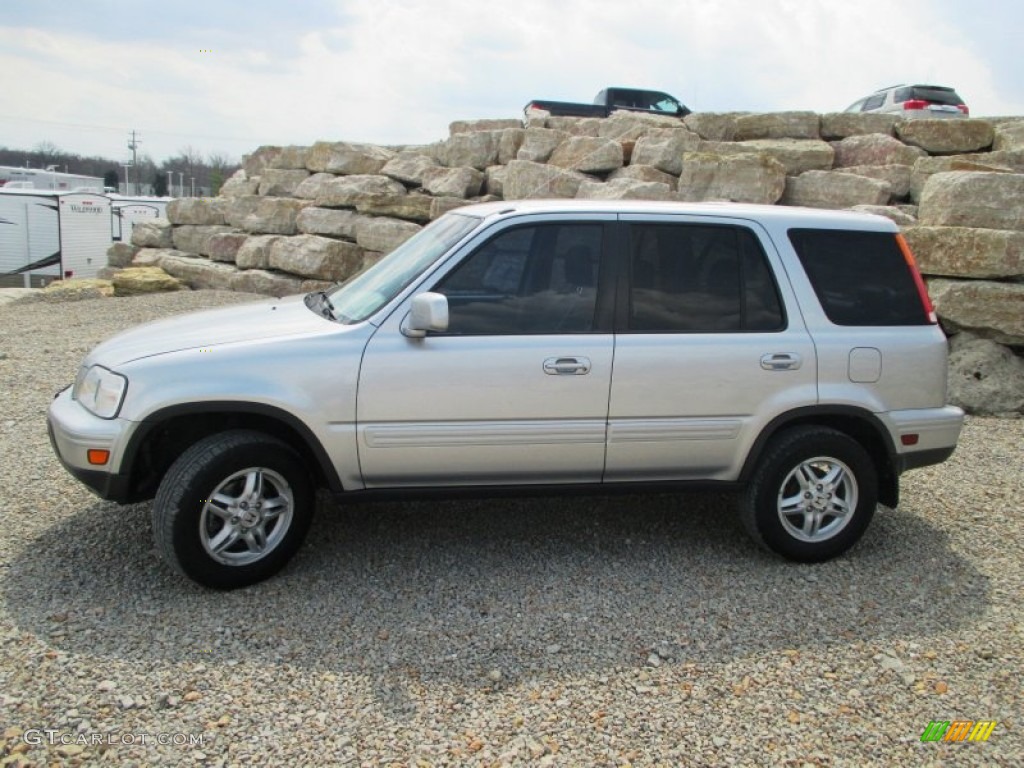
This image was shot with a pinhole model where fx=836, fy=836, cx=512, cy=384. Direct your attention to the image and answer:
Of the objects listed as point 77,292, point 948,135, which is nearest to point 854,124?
point 948,135

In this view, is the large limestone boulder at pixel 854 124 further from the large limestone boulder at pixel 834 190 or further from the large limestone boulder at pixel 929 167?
the large limestone boulder at pixel 834 190

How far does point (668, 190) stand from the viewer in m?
11.3

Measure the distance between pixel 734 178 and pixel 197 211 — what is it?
11971mm

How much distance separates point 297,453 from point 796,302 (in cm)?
263

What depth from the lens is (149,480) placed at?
13.3 feet

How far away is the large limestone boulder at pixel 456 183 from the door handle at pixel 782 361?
1048cm

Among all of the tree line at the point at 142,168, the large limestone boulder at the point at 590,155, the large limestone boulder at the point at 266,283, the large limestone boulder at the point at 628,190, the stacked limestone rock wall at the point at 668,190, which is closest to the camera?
the stacked limestone rock wall at the point at 668,190

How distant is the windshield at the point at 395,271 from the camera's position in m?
4.18

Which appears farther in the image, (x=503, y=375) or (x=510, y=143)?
(x=510, y=143)

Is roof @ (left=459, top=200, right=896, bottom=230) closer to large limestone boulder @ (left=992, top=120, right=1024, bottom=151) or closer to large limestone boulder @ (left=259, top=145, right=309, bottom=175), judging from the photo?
large limestone boulder @ (left=992, top=120, right=1024, bottom=151)

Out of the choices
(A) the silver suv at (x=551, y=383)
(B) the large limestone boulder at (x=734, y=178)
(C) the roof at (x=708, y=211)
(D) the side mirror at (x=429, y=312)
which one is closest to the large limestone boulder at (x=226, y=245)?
(B) the large limestone boulder at (x=734, y=178)

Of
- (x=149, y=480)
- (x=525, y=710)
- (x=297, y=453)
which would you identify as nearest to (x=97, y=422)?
(x=149, y=480)

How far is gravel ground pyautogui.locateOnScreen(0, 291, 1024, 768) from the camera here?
9.87ft

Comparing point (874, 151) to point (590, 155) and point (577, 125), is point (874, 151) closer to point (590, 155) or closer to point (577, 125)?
point (590, 155)
